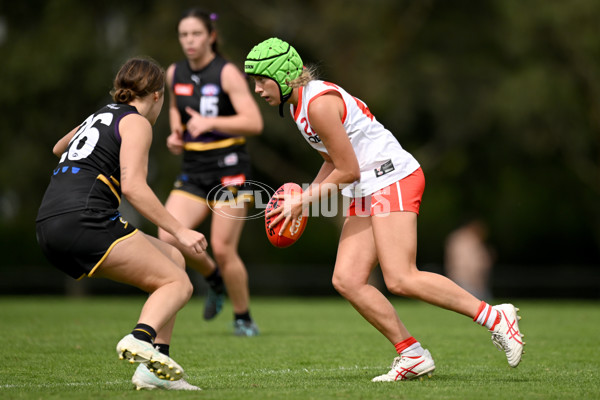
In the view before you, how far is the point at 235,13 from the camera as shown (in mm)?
22609

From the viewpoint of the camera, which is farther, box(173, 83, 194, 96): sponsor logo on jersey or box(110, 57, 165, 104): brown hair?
box(173, 83, 194, 96): sponsor logo on jersey

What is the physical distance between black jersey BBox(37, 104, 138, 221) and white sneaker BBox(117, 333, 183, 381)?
78cm

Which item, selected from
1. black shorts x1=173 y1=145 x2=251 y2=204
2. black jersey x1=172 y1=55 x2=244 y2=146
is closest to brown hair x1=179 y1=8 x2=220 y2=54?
black jersey x1=172 y1=55 x2=244 y2=146

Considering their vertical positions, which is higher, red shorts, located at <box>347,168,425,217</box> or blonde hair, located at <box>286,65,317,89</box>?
blonde hair, located at <box>286,65,317,89</box>

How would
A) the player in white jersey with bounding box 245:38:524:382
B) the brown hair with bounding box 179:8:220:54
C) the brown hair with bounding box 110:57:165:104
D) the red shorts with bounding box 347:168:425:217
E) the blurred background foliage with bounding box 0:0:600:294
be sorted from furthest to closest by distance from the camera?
1. the blurred background foliage with bounding box 0:0:600:294
2. the brown hair with bounding box 179:8:220:54
3. the red shorts with bounding box 347:168:425:217
4. the player in white jersey with bounding box 245:38:524:382
5. the brown hair with bounding box 110:57:165:104

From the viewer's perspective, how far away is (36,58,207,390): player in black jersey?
4.60 meters

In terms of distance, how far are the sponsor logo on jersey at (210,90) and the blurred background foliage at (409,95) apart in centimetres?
1259

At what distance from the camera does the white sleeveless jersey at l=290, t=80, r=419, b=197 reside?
535 centimetres

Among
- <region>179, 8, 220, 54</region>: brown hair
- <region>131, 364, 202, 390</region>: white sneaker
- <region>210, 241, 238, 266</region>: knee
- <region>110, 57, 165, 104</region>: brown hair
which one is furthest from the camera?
<region>179, 8, 220, 54</region>: brown hair

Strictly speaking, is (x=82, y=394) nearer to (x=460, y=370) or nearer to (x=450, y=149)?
(x=460, y=370)

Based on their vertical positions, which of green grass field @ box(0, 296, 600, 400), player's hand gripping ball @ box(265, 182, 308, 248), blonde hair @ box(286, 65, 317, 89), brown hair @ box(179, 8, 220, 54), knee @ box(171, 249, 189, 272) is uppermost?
brown hair @ box(179, 8, 220, 54)

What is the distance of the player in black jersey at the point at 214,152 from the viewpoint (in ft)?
25.4

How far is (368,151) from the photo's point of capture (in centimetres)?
543

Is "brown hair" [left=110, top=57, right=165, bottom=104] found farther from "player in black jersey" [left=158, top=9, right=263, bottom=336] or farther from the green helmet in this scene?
"player in black jersey" [left=158, top=9, right=263, bottom=336]
